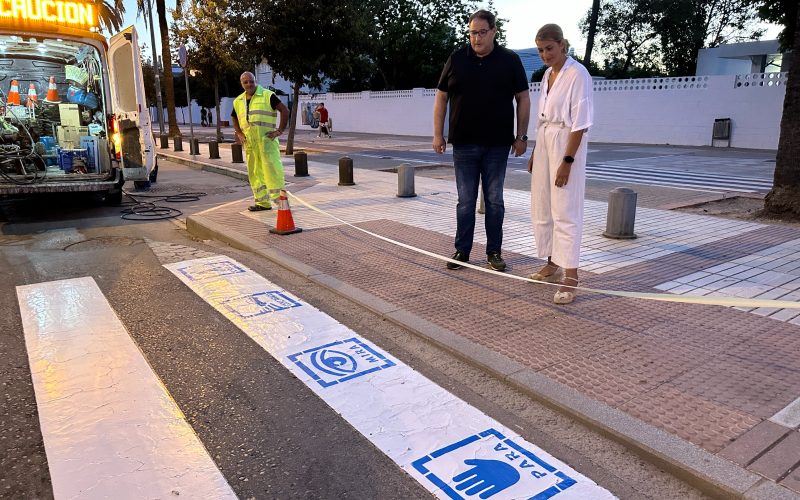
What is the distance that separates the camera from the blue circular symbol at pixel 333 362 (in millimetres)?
3708

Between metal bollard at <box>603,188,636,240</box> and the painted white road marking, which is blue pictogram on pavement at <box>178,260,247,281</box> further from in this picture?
metal bollard at <box>603,188,636,240</box>

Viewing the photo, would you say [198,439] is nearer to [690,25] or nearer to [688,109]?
[688,109]

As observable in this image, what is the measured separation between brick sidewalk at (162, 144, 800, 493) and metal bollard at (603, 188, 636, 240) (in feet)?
0.68

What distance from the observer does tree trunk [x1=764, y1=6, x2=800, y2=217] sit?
7461 millimetres

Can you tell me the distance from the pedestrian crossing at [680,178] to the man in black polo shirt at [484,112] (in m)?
7.26

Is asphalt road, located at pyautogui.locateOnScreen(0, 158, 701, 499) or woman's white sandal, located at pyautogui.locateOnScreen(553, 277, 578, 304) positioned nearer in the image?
asphalt road, located at pyautogui.locateOnScreen(0, 158, 701, 499)

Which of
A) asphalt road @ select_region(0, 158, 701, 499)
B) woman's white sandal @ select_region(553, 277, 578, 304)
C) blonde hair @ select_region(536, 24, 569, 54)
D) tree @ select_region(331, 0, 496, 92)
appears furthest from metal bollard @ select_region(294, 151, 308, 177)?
tree @ select_region(331, 0, 496, 92)

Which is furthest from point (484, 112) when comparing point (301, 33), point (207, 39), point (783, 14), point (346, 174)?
point (207, 39)

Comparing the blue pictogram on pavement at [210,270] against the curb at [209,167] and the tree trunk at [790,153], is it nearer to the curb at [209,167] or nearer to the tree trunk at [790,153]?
the tree trunk at [790,153]

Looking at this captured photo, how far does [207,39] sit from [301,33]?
25.1 ft

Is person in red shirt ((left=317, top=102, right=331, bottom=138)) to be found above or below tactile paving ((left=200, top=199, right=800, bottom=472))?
above

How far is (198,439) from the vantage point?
117 inches

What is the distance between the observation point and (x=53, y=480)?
264cm

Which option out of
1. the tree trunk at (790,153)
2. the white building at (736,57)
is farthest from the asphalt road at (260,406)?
the white building at (736,57)
